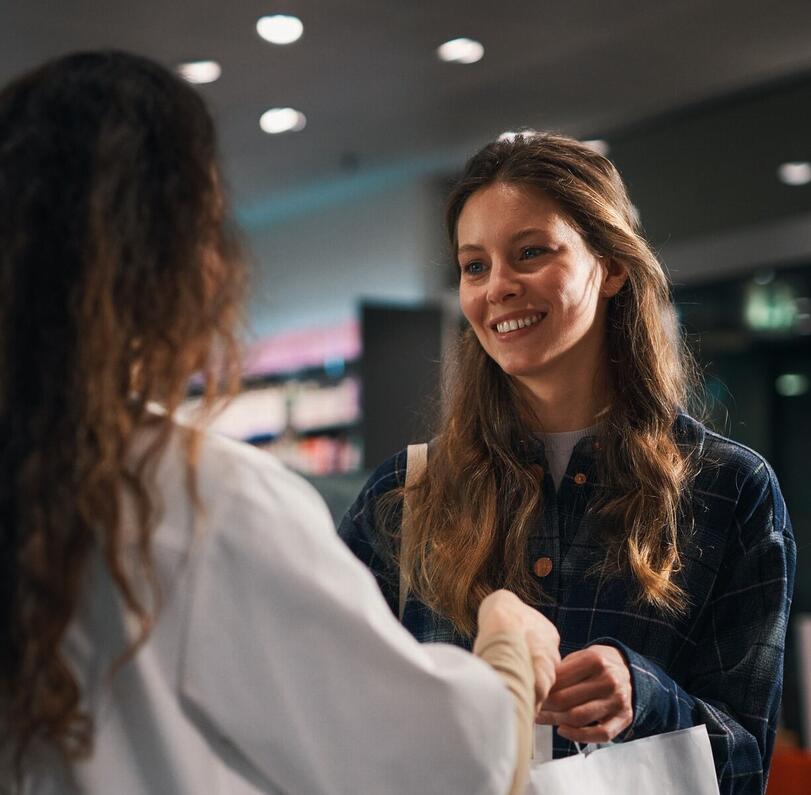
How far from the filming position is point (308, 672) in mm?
968

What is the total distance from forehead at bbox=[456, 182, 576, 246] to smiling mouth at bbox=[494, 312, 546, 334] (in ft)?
0.40

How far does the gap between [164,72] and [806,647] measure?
2.95 m

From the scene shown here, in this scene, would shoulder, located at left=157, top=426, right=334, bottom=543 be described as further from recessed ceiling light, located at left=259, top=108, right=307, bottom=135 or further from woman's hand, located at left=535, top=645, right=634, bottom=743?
recessed ceiling light, located at left=259, top=108, right=307, bottom=135

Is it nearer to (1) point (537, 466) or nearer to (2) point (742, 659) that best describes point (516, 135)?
(1) point (537, 466)

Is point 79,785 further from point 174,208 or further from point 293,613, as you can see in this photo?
point 174,208

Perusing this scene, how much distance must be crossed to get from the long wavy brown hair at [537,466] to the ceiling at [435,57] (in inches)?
113

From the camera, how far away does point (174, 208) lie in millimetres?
1009

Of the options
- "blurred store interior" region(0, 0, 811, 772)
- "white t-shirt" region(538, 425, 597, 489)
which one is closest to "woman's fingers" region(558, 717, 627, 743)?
"white t-shirt" region(538, 425, 597, 489)

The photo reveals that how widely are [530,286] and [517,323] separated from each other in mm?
57

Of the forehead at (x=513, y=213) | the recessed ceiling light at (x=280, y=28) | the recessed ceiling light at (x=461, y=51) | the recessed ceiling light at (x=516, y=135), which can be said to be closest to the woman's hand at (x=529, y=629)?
the forehead at (x=513, y=213)

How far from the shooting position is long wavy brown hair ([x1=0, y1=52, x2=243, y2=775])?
931 millimetres

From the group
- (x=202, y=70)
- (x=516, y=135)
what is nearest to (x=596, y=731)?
(x=516, y=135)

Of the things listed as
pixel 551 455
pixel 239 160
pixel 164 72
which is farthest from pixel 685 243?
pixel 164 72

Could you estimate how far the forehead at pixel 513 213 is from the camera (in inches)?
66.7
